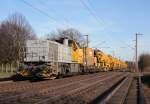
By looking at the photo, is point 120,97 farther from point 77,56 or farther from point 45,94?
point 77,56

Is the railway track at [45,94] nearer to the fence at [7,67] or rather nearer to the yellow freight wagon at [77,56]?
the yellow freight wagon at [77,56]

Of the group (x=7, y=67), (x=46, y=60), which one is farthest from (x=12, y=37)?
(x=46, y=60)

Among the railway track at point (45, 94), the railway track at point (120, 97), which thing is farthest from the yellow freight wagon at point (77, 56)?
the railway track at point (120, 97)

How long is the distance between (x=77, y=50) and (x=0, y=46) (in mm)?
27456

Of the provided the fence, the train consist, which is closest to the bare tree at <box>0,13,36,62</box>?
the fence

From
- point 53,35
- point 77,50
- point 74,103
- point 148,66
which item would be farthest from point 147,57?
point 74,103

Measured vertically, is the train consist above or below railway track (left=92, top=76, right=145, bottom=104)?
above

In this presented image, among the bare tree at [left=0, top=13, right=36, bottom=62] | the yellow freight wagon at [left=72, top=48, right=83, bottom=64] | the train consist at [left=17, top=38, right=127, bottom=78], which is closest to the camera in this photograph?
the train consist at [left=17, top=38, right=127, bottom=78]

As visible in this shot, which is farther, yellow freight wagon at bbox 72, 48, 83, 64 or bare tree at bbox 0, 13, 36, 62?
bare tree at bbox 0, 13, 36, 62

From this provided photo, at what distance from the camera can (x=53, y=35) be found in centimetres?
13112

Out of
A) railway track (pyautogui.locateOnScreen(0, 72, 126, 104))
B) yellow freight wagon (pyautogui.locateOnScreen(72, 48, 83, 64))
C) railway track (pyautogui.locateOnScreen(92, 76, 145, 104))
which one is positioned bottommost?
railway track (pyautogui.locateOnScreen(92, 76, 145, 104))

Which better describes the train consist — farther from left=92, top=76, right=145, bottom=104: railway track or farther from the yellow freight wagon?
left=92, top=76, right=145, bottom=104: railway track

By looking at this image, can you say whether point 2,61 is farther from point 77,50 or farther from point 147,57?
point 147,57

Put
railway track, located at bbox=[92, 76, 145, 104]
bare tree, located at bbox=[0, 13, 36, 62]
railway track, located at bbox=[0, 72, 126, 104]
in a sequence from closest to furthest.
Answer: railway track, located at bbox=[0, 72, 126, 104], railway track, located at bbox=[92, 76, 145, 104], bare tree, located at bbox=[0, 13, 36, 62]
